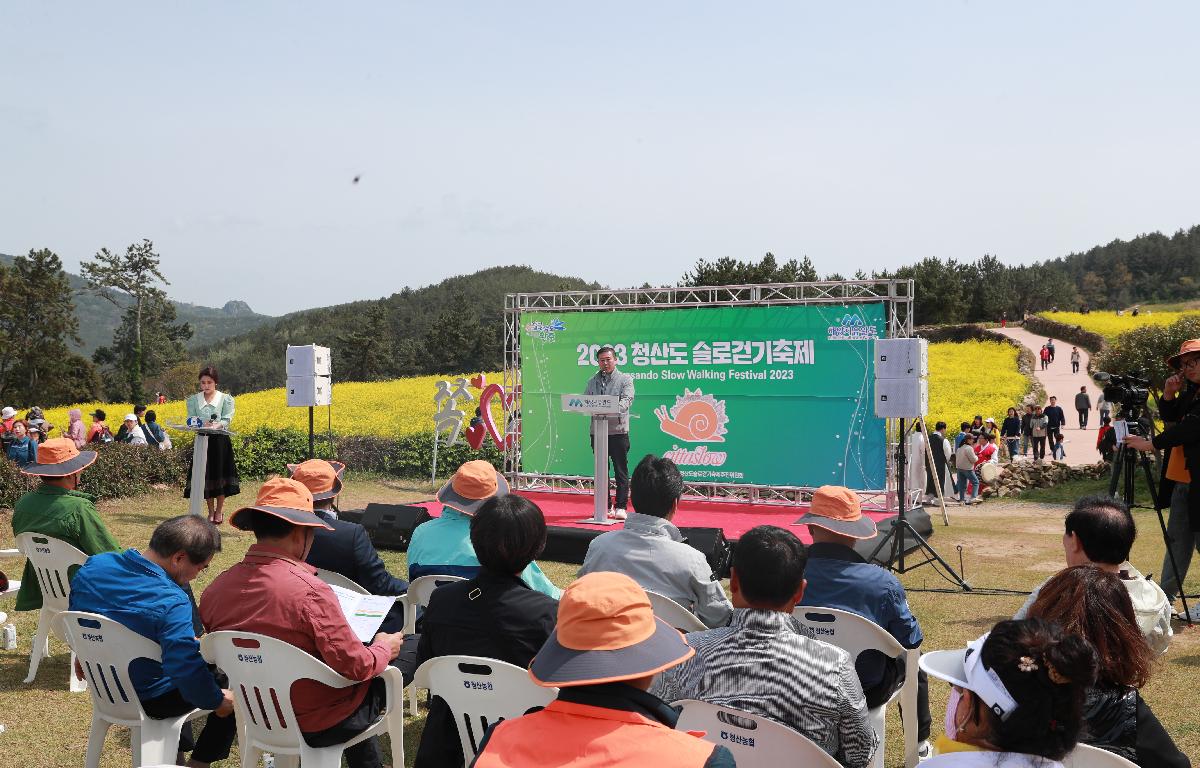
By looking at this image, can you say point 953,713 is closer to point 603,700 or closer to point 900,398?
point 603,700

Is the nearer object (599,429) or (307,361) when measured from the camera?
(599,429)

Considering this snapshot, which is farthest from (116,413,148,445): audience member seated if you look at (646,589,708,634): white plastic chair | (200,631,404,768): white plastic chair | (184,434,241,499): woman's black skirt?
(646,589,708,634): white plastic chair

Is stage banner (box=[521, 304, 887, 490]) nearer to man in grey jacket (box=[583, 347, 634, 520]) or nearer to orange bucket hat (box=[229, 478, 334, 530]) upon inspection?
man in grey jacket (box=[583, 347, 634, 520])

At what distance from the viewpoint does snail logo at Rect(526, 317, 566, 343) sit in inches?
479

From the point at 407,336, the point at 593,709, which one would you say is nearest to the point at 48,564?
the point at 593,709

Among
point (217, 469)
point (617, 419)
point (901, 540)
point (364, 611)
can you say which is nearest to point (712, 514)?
point (617, 419)

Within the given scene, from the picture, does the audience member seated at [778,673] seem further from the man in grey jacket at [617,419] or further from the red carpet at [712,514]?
the man in grey jacket at [617,419]

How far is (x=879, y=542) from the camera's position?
7.80m

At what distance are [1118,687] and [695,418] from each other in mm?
8977

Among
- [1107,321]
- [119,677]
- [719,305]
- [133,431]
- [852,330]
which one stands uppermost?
[1107,321]

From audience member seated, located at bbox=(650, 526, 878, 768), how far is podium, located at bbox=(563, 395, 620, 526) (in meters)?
6.20

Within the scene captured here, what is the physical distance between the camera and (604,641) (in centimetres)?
173

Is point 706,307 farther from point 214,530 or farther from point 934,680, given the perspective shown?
point 214,530

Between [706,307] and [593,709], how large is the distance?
9744mm
